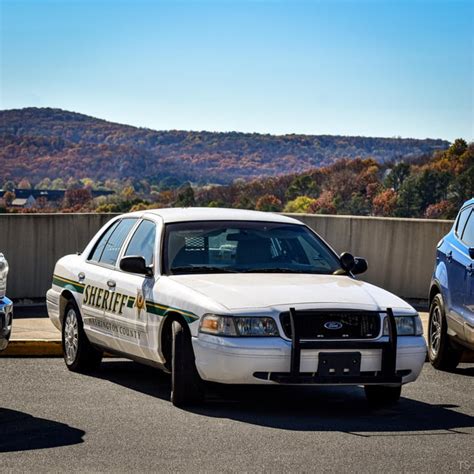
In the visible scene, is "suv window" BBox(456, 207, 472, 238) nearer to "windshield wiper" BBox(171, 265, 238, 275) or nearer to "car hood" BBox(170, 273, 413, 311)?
"car hood" BBox(170, 273, 413, 311)

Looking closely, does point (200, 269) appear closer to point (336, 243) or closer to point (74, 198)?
point (336, 243)

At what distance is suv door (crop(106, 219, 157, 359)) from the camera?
33.6ft

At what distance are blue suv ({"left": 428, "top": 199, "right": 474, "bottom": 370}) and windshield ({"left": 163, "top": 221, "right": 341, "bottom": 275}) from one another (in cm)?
141

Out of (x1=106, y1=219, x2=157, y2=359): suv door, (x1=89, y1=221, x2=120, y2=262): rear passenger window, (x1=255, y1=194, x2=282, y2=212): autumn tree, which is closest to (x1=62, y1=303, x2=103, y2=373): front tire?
(x1=89, y1=221, x2=120, y2=262): rear passenger window

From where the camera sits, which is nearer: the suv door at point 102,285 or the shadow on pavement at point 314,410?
the shadow on pavement at point 314,410

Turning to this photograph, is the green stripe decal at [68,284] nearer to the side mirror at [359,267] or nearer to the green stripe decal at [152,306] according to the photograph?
the green stripe decal at [152,306]

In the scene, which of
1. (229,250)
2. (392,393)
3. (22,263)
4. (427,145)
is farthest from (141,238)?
→ (427,145)

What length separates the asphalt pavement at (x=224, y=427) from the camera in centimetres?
753

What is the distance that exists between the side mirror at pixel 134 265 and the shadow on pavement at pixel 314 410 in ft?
3.27

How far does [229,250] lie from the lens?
35.0 feet

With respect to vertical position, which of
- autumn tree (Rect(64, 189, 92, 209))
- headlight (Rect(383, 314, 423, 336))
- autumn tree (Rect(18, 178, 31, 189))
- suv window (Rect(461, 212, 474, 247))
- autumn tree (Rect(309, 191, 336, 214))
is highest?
suv window (Rect(461, 212, 474, 247))

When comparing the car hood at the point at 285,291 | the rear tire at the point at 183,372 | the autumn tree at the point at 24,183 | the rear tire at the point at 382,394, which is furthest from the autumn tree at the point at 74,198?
the rear tire at the point at 183,372

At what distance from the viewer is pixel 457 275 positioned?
11922 mm

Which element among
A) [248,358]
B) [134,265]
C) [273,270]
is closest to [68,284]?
[134,265]
